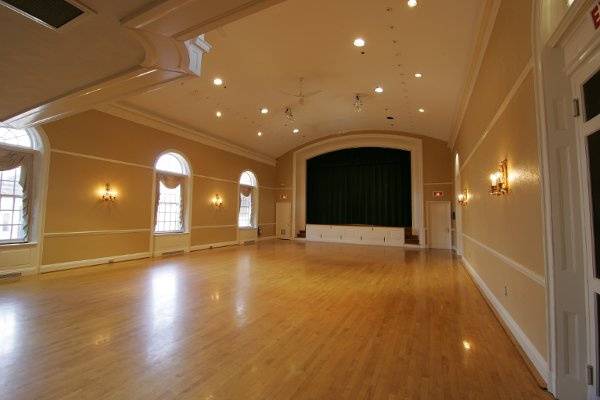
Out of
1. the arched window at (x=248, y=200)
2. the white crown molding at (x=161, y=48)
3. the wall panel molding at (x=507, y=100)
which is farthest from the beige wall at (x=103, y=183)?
the wall panel molding at (x=507, y=100)

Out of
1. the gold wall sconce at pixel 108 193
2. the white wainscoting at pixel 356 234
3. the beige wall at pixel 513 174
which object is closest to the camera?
the beige wall at pixel 513 174

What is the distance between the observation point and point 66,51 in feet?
9.18

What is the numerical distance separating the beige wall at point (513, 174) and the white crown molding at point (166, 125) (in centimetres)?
823

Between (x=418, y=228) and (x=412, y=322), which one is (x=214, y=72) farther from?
(x=418, y=228)

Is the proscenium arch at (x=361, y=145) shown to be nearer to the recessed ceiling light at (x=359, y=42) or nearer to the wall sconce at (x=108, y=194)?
the recessed ceiling light at (x=359, y=42)

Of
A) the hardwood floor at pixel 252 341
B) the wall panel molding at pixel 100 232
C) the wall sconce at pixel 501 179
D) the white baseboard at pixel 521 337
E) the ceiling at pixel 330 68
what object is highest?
the ceiling at pixel 330 68

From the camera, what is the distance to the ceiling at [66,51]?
7.53 ft

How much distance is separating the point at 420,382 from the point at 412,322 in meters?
1.48

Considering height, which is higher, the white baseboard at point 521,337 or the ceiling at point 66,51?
the ceiling at point 66,51

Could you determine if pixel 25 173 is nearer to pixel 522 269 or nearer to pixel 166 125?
pixel 166 125

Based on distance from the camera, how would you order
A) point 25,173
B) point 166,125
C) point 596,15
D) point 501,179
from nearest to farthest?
point 596,15 < point 501,179 < point 25,173 < point 166,125

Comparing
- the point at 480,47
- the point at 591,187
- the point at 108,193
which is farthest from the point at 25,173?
the point at 480,47

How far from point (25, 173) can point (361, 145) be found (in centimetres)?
1181

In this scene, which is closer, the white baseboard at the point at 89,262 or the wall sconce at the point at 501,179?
the wall sconce at the point at 501,179
